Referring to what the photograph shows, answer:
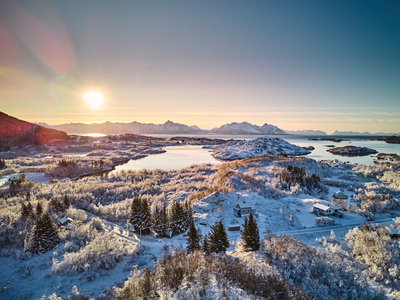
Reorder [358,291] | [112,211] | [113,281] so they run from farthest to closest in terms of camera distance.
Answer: [112,211] < [113,281] < [358,291]

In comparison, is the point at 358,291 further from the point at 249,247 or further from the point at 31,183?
the point at 31,183

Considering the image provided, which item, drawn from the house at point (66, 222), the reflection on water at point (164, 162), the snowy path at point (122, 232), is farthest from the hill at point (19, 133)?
the snowy path at point (122, 232)

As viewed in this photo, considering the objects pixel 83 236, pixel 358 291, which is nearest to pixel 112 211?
pixel 83 236

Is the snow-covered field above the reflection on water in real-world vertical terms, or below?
above

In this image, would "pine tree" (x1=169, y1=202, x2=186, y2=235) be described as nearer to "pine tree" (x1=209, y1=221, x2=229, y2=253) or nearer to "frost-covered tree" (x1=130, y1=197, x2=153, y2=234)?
"frost-covered tree" (x1=130, y1=197, x2=153, y2=234)

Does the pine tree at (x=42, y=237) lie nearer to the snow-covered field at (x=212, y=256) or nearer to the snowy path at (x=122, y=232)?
the snow-covered field at (x=212, y=256)

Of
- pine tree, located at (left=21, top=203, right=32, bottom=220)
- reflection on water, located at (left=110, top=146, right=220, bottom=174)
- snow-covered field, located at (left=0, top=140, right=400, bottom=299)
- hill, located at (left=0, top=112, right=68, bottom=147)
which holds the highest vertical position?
hill, located at (left=0, top=112, right=68, bottom=147)

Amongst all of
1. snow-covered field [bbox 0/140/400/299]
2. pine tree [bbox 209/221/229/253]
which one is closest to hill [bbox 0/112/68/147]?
snow-covered field [bbox 0/140/400/299]
